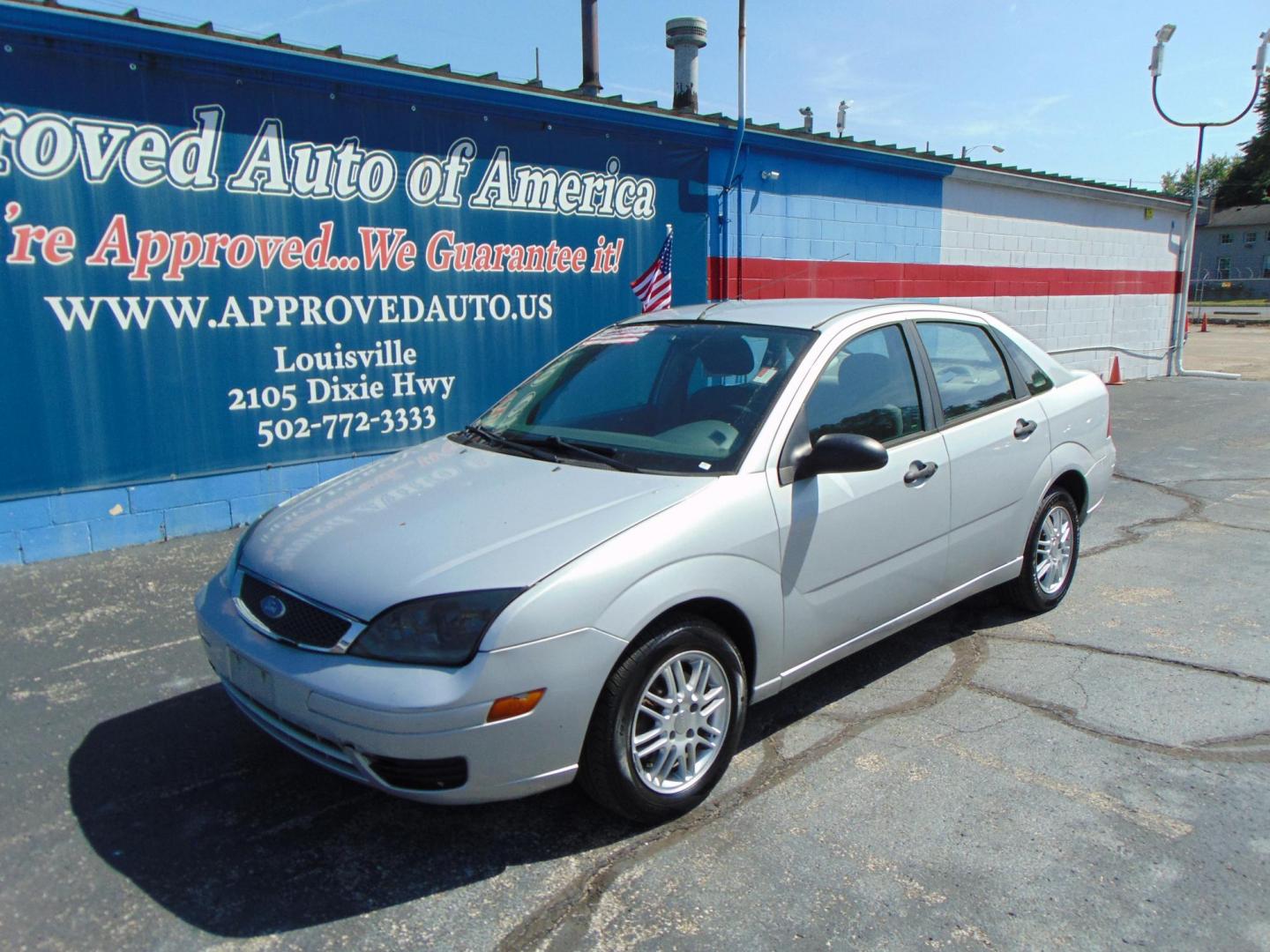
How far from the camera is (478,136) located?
25.5 feet

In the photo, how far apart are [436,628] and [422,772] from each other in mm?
409

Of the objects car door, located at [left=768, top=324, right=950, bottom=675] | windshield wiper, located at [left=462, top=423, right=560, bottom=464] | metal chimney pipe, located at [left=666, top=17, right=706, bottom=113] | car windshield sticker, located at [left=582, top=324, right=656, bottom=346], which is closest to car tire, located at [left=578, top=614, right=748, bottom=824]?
car door, located at [left=768, top=324, right=950, bottom=675]

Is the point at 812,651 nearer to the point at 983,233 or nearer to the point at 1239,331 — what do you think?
the point at 983,233

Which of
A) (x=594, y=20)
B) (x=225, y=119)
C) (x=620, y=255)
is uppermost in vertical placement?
(x=594, y=20)

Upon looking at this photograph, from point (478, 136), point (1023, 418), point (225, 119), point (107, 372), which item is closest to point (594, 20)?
point (478, 136)

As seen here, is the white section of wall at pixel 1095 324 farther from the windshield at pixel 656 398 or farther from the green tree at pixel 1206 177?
the green tree at pixel 1206 177

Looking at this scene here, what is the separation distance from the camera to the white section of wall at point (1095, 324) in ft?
47.7

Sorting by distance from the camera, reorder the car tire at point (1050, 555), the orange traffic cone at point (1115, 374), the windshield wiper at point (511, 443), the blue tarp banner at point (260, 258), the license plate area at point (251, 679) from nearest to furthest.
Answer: the license plate area at point (251, 679) → the windshield wiper at point (511, 443) → the car tire at point (1050, 555) → the blue tarp banner at point (260, 258) → the orange traffic cone at point (1115, 374)

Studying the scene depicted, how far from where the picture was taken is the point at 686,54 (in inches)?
416

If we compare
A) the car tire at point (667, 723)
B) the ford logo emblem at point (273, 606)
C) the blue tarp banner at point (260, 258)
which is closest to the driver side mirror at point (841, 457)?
the car tire at point (667, 723)

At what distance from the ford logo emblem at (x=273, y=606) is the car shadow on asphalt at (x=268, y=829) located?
28.9 inches

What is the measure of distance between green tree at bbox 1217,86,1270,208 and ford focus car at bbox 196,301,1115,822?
83.1 metres

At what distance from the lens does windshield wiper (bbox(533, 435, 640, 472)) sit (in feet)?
11.3

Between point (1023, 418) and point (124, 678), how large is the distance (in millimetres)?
4412
